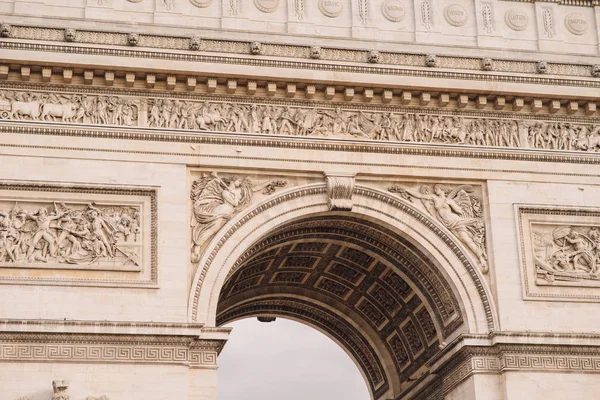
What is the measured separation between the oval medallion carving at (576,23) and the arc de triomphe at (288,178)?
0.18 metres

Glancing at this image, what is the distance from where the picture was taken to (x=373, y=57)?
2631 cm

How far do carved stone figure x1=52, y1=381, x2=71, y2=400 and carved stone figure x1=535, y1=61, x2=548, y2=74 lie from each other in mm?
11543

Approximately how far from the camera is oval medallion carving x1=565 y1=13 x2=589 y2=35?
2830 cm

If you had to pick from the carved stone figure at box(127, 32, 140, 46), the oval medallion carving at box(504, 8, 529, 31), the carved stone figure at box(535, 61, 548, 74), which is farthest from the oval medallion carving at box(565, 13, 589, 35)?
the carved stone figure at box(127, 32, 140, 46)

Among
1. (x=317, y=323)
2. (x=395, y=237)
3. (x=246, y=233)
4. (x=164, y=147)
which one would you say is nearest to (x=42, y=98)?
(x=164, y=147)

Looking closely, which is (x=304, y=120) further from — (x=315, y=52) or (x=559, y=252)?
(x=559, y=252)

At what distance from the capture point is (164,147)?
82.6 feet

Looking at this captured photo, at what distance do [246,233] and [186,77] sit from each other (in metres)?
3.27

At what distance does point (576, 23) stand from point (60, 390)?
13.6 m

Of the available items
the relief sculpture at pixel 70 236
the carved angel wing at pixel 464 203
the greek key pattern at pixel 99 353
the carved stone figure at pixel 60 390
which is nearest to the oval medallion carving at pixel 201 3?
the relief sculpture at pixel 70 236

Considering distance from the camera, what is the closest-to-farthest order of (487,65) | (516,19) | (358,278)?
(487,65) < (516,19) < (358,278)

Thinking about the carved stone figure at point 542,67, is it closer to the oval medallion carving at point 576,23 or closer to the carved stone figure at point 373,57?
the oval medallion carving at point 576,23

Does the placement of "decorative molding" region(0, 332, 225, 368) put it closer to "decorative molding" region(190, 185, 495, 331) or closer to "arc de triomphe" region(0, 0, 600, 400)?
"arc de triomphe" region(0, 0, 600, 400)

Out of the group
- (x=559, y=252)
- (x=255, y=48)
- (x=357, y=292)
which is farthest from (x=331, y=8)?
(x=559, y=252)
